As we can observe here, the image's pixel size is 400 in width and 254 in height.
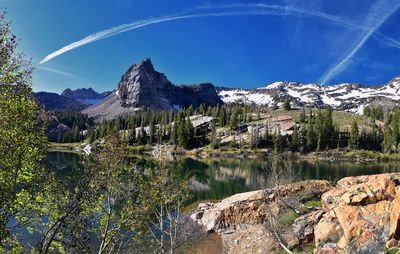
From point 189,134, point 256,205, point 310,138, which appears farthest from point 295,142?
point 256,205

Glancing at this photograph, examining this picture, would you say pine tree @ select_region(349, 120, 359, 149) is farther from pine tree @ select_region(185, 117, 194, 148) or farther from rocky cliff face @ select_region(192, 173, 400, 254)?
rocky cliff face @ select_region(192, 173, 400, 254)

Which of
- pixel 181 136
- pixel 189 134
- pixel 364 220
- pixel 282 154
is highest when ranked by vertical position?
pixel 189 134

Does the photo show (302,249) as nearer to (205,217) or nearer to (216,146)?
(205,217)

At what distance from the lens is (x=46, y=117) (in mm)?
13352

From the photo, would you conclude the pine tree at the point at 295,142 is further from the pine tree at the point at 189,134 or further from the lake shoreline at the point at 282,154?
the pine tree at the point at 189,134

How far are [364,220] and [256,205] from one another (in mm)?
22982

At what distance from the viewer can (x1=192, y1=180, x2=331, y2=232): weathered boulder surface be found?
142ft

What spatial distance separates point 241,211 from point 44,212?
3357cm

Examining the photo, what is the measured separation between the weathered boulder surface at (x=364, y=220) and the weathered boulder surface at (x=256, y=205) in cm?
1382

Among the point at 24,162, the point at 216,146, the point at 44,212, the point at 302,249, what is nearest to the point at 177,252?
the point at 302,249

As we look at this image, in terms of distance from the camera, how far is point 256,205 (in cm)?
4550

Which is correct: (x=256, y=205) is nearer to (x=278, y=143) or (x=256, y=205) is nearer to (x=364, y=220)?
(x=364, y=220)

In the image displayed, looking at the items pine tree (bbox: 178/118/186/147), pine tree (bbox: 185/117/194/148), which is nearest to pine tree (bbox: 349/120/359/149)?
pine tree (bbox: 185/117/194/148)

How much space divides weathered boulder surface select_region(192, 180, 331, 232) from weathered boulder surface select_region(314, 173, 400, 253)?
1382 cm
